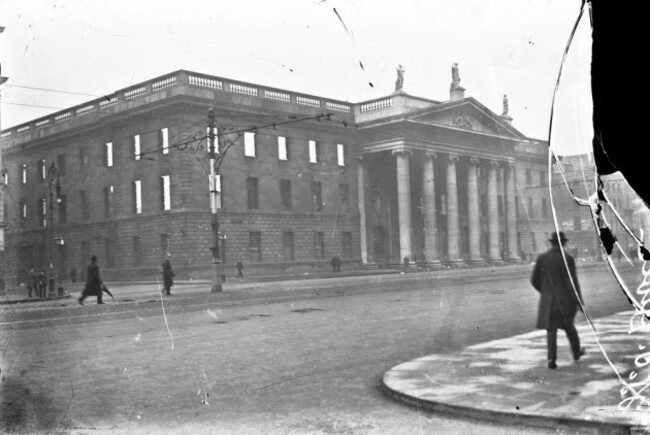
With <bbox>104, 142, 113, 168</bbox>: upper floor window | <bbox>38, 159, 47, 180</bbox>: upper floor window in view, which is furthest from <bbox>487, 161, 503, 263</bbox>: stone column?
<bbox>104, 142, 113, 168</bbox>: upper floor window

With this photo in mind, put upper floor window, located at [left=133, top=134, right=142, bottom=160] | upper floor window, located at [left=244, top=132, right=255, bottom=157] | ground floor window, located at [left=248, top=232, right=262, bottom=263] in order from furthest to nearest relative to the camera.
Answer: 1. ground floor window, located at [left=248, top=232, right=262, bottom=263]
2. upper floor window, located at [left=133, top=134, right=142, bottom=160]
3. upper floor window, located at [left=244, top=132, right=255, bottom=157]

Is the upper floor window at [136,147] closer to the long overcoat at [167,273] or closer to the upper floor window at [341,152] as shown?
the long overcoat at [167,273]

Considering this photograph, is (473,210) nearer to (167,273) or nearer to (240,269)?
(167,273)

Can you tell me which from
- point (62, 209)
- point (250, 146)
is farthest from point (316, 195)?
point (62, 209)

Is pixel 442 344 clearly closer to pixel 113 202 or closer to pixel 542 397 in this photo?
pixel 542 397

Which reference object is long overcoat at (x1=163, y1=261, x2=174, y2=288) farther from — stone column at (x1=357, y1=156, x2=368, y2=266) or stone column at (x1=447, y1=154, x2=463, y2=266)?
stone column at (x1=447, y1=154, x2=463, y2=266)

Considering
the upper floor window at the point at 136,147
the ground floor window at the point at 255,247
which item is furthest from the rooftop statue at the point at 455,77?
the ground floor window at the point at 255,247
